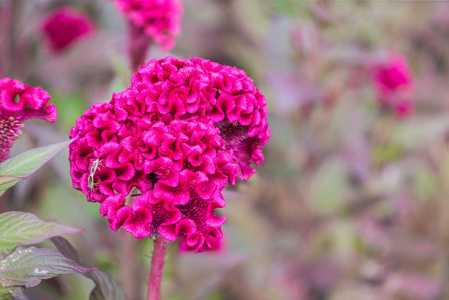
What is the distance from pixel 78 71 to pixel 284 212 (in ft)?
3.06

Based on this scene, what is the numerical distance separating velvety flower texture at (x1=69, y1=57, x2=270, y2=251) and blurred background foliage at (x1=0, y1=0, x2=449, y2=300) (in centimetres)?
48

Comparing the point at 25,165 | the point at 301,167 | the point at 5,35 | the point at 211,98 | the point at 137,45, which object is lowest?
the point at 25,165

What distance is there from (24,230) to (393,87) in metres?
1.29

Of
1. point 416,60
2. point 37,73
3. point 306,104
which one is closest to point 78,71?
point 37,73

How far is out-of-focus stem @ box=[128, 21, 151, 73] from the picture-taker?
3.29 ft

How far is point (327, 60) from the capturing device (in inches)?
62.6

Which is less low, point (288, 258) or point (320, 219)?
point (320, 219)

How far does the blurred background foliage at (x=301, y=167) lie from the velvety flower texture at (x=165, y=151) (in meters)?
0.48

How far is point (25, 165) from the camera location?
2.00 ft

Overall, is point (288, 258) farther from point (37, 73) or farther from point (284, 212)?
point (37, 73)

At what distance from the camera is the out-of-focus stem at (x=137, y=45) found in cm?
100

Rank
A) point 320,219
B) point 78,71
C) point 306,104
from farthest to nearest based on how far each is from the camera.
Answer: point 320,219
point 306,104
point 78,71

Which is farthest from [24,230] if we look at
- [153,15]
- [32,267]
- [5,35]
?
[5,35]

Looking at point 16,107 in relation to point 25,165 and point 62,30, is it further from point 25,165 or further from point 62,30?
point 62,30
